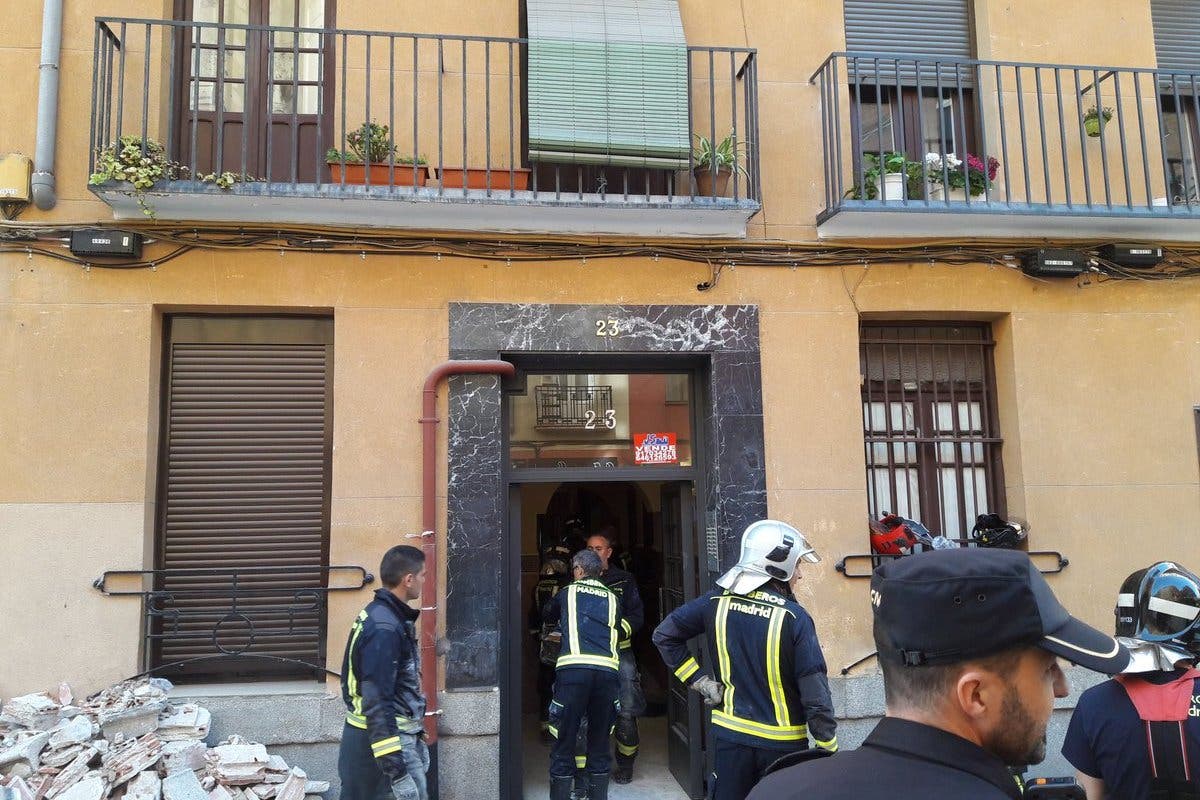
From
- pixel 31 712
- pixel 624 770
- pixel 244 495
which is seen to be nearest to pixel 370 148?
pixel 244 495

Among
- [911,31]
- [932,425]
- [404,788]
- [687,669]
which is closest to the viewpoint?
[404,788]

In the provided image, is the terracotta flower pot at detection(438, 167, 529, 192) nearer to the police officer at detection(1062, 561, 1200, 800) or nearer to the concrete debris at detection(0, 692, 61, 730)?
the concrete debris at detection(0, 692, 61, 730)

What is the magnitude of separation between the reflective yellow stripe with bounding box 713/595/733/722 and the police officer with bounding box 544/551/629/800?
1600mm

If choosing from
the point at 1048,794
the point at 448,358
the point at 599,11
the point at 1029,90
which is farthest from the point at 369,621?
the point at 1029,90

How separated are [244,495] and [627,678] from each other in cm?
315

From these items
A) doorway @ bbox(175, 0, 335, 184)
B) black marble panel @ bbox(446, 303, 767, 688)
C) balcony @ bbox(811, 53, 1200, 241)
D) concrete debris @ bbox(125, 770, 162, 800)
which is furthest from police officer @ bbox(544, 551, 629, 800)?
doorway @ bbox(175, 0, 335, 184)

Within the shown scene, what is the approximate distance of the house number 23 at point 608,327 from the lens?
6738 mm

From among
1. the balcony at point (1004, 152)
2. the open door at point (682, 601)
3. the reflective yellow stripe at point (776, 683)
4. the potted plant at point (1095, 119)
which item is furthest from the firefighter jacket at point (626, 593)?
the potted plant at point (1095, 119)

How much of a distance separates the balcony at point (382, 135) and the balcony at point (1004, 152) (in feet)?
2.87

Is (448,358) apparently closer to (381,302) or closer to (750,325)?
(381,302)

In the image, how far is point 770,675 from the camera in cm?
441

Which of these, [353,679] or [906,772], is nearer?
[906,772]

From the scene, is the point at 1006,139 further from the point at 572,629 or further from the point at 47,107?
the point at 47,107

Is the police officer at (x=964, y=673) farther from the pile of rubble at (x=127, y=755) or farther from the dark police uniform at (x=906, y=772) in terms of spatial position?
the pile of rubble at (x=127, y=755)
